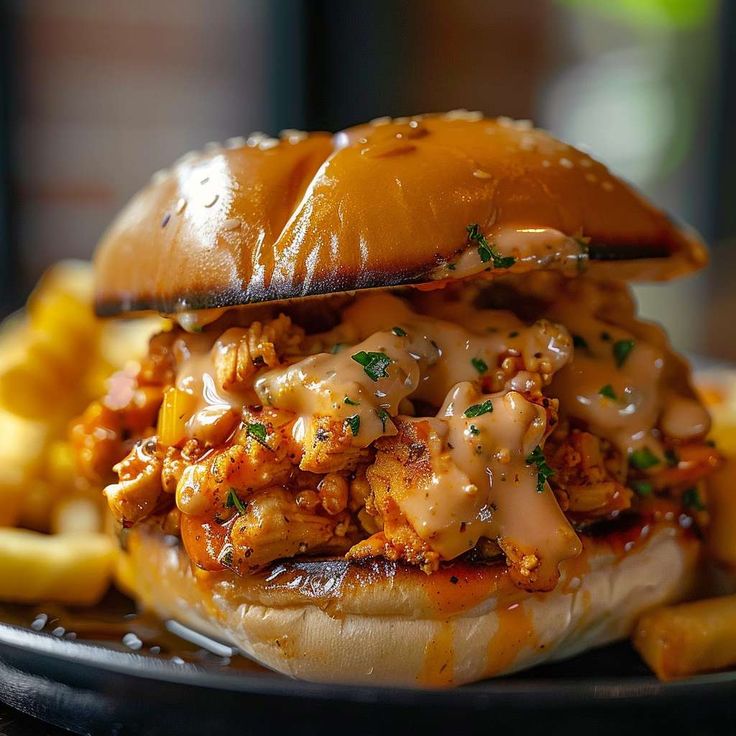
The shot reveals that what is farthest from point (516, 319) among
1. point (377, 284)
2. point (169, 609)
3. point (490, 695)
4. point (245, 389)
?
point (169, 609)

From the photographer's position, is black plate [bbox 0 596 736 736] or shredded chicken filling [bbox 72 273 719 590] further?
shredded chicken filling [bbox 72 273 719 590]

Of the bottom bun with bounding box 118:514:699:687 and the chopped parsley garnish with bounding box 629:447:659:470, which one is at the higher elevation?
the chopped parsley garnish with bounding box 629:447:659:470

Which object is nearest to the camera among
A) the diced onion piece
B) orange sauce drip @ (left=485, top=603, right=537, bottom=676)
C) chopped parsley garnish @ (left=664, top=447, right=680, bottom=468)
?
orange sauce drip @ (left=485, top=603, right=537, bottom=676)

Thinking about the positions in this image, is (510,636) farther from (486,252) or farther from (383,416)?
(486,252)

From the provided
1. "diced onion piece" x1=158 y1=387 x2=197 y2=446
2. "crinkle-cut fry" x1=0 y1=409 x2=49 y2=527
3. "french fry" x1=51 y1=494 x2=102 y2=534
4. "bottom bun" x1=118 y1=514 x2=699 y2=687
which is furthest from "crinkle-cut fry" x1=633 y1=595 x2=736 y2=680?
"crinkle-cut fry" x1=0 y1=409 x2=49 y2=527

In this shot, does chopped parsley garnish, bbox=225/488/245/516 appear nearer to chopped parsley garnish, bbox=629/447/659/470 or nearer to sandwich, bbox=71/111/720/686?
sandwich, bbox=71/111/720/686

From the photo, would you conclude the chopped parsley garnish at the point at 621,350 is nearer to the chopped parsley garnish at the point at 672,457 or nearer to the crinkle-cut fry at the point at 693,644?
the chopped parsley garnish at the point at 672,457

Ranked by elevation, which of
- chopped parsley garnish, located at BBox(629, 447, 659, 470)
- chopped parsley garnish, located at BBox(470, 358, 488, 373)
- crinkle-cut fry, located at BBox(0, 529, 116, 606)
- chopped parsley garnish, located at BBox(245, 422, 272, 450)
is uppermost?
chopped parsley garnish, located at BBox(470, 358, 488, 373)

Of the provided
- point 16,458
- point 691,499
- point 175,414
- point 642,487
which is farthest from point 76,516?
point 691,499
